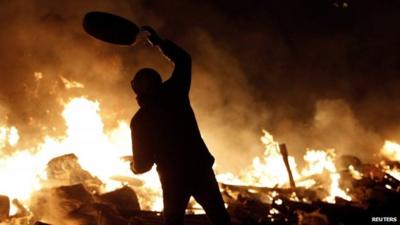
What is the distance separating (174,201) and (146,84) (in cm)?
111

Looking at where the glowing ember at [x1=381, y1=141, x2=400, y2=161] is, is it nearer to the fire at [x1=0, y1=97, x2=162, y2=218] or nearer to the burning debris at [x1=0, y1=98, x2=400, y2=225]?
the burning debris at [x1=0, y1=98, x2=400, y2=225]

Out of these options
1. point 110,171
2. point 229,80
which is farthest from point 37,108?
point 229,80

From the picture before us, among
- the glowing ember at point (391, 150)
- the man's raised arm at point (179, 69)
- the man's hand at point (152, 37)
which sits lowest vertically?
the man's raised arm at point (179, 69)

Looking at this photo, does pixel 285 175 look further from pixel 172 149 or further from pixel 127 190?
pixel 172 149

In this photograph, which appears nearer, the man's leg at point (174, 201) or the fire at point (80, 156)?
the man's leg at point (174, 201)

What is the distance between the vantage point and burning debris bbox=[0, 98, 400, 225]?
272 inches

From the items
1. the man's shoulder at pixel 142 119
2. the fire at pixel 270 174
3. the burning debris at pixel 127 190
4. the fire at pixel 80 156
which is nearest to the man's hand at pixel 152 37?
the man's shoulder at pixel 142 119

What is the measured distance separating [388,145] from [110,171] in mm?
12558

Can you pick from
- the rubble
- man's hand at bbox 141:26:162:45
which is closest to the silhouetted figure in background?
man's hand at bbox 141:26:162:45

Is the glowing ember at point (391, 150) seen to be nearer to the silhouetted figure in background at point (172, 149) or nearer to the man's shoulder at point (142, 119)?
the silhouetted figure in background at point (172, 149)

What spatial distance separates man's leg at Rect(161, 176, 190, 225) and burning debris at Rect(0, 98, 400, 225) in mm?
1004

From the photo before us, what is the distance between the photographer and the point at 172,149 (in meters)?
3.64

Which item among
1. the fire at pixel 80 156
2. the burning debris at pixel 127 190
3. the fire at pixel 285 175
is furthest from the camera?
the fire at pixel 285 175

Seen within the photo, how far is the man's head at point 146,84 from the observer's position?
3.65 meters
